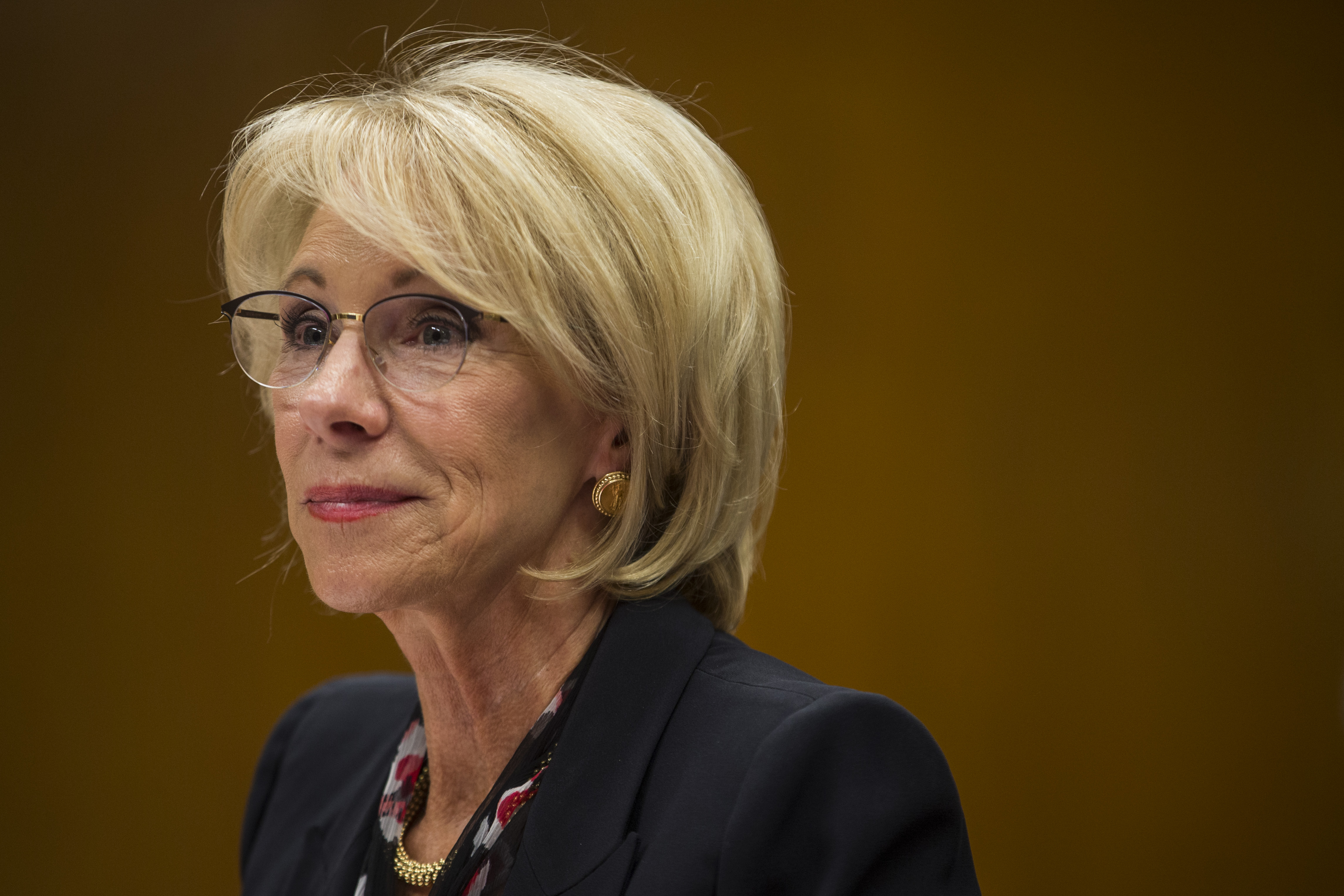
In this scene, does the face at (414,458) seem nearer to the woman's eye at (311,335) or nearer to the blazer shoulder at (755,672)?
the woman's eye at (311,335)

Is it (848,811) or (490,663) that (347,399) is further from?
(848,811)

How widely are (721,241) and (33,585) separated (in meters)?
2.41

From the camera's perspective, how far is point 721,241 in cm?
133

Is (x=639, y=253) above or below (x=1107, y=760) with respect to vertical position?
above

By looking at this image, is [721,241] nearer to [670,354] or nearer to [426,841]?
[670,354]

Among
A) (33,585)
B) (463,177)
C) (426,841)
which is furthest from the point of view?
(33,585)

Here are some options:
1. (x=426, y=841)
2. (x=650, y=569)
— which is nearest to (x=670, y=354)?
(x=650, y=569)

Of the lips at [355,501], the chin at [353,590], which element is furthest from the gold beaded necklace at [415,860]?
the lips at [355,501]

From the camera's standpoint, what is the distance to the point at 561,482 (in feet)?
4.27

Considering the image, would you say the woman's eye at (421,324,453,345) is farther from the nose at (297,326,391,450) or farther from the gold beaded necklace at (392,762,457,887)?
the gold beaded necklace at (392,762,457,887)

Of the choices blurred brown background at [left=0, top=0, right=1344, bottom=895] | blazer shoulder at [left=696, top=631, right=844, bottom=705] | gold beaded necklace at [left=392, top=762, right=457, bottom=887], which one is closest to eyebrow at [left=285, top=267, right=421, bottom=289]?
blazer shoulder at [left=696, top=631, right=844, bottom=705]

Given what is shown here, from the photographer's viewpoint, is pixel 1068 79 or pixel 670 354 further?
pixel 1068 79

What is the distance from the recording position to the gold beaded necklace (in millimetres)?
1374

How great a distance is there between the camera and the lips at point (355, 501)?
1249 mm
